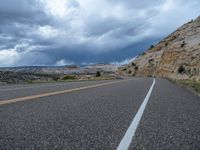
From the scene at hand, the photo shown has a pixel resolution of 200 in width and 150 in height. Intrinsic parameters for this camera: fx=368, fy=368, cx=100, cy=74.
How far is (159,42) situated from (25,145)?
13444cm

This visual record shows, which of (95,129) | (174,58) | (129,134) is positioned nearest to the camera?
(129,134)

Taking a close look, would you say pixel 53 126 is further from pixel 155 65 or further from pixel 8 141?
pixel 155 65

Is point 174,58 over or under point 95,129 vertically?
over

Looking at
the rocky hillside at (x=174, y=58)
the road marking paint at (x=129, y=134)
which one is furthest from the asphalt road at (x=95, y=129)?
the rocky hillside at (x=174, y=58)

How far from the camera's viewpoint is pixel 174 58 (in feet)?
317

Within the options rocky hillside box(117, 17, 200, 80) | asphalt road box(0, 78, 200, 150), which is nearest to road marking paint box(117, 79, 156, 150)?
asphalt road box(0, 78, 200, 150)

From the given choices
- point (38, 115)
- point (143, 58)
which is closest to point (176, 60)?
point (143, 58)

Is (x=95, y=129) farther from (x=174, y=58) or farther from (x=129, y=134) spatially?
(x=174, y=58)

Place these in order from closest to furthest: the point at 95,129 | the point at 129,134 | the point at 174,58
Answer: the point at 129,134, the point at 95,129, the point at 174,58

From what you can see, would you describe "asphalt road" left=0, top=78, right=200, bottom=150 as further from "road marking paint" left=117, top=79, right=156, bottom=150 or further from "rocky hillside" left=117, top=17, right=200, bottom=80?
"rocky hillside" left=117, top=17, right=200, bottom=80

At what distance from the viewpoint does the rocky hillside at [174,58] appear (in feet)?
262

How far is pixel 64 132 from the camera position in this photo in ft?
18.9

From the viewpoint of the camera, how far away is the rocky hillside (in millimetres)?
79994

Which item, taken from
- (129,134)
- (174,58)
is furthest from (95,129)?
(174,58)
